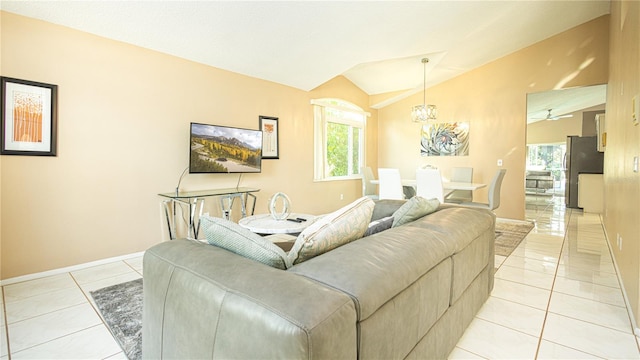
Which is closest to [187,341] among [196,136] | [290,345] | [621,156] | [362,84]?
[290,345]

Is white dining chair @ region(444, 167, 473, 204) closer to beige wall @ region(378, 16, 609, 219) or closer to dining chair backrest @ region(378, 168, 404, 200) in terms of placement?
beige wall @ region(378, 16, 609, 219)

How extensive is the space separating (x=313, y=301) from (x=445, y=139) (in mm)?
6229

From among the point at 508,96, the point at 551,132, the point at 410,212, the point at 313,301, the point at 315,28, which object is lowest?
the point at 313,301

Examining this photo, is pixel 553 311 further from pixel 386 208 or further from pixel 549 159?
pixel 549 159

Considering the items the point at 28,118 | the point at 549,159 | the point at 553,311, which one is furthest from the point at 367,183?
the point at 549,159

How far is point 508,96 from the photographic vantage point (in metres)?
5.51

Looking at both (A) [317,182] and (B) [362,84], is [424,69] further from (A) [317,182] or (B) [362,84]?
(A) [317,182]

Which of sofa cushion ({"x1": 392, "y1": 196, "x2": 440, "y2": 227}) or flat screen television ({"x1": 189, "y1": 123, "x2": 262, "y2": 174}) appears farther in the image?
flat screen television ({"x1": 189, "y1": 123, "x2": 262, "y2": 174})

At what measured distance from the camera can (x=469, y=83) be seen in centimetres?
597

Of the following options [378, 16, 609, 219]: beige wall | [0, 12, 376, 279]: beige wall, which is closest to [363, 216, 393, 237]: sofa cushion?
[0, 12, 376, 279]: beige wall

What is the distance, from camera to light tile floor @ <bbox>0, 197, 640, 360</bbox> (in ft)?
5.70

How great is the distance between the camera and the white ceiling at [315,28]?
114 inches

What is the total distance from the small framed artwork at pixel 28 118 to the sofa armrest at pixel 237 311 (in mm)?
2519

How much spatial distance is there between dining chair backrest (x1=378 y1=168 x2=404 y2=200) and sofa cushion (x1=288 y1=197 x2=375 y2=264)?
3444 mm
